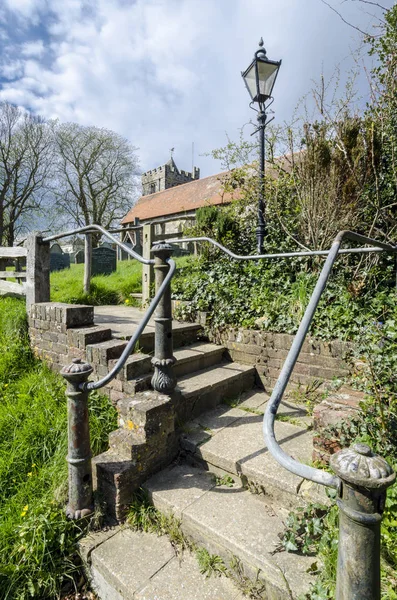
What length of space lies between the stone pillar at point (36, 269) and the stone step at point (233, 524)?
2270 millimetres

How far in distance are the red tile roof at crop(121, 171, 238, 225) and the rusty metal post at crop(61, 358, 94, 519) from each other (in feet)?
61.2

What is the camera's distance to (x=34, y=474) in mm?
2201

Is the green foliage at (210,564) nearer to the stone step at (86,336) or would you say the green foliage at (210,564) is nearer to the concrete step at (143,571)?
the concrete step at (143,571)

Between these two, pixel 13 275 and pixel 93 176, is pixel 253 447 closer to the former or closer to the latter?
pixel 13 275

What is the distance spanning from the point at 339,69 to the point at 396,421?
449cm

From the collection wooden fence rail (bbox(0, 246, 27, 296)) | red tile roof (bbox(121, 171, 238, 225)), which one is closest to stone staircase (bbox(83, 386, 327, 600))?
wooden fence rail (bbox(0, 246, 27, 296))

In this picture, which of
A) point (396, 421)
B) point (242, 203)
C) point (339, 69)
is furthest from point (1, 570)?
point (339, 69)

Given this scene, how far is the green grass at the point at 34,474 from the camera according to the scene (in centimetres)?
176

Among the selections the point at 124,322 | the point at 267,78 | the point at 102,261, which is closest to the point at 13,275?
the point at 124,322

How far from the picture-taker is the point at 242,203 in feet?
18.4

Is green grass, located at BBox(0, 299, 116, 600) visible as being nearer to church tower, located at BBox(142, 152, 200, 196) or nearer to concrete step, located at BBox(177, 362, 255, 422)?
concrete step, located at BBox(177, 362, 255, 422)

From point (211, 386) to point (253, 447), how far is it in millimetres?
675

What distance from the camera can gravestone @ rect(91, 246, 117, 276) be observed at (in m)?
8.80

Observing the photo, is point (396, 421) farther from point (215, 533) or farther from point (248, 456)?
point (215, 533)
